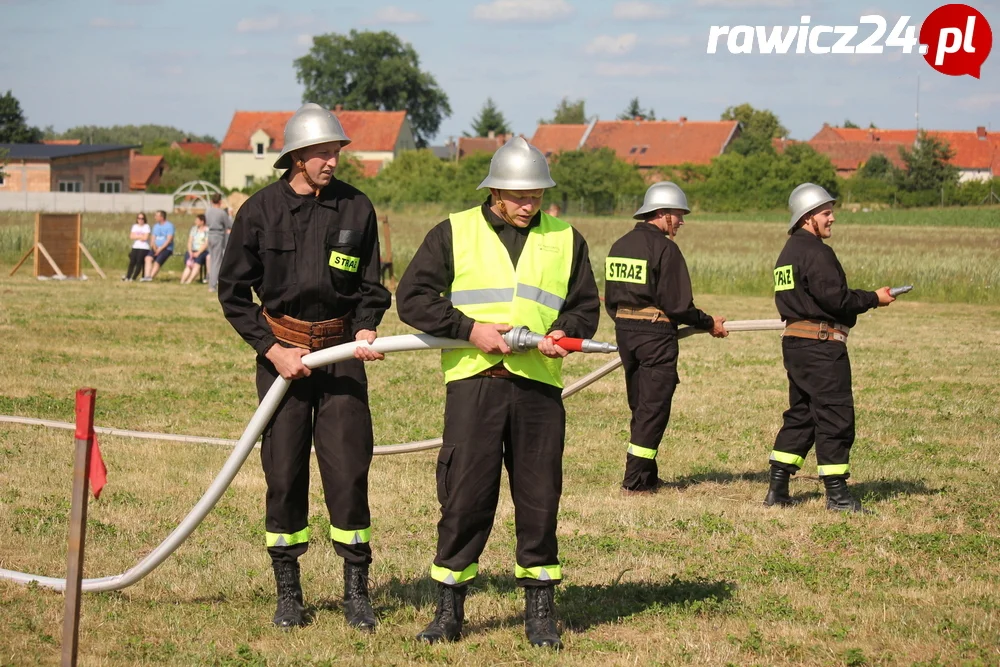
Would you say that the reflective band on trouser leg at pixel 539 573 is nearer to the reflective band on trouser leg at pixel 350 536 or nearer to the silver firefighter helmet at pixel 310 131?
the reflective band on trouser leg at pixel 350 536

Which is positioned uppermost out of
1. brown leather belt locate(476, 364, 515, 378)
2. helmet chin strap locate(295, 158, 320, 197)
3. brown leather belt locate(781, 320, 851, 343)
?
helmet chin strap locate(295, 158, 320, 197)

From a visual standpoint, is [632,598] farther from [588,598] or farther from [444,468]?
[444,468]

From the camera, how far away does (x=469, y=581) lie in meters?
5.58

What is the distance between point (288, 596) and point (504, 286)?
182 cm

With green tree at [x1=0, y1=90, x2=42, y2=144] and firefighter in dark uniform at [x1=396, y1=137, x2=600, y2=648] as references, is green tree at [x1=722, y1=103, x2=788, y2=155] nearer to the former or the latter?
green tree at [x1=0, y1=90, x2=42, y2=144]

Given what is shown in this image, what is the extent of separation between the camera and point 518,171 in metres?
5.41

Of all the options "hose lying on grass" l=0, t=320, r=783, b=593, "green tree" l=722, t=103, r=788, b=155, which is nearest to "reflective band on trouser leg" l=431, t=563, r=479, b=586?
"hose lying on grass" l=0, t=320, r=783, b=593

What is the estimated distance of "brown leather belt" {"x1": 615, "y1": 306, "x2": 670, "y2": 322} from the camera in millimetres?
9047

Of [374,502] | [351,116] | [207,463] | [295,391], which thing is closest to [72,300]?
[207,463]

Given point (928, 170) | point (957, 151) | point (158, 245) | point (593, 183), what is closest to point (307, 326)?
point (158, 245)

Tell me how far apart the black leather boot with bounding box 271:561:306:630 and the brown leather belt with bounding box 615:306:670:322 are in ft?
13.0

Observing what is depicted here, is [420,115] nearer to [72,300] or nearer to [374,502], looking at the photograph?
[72,300]

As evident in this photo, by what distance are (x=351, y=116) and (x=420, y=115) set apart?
1431 centimetres

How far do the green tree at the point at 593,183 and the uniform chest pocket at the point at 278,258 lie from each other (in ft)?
228
